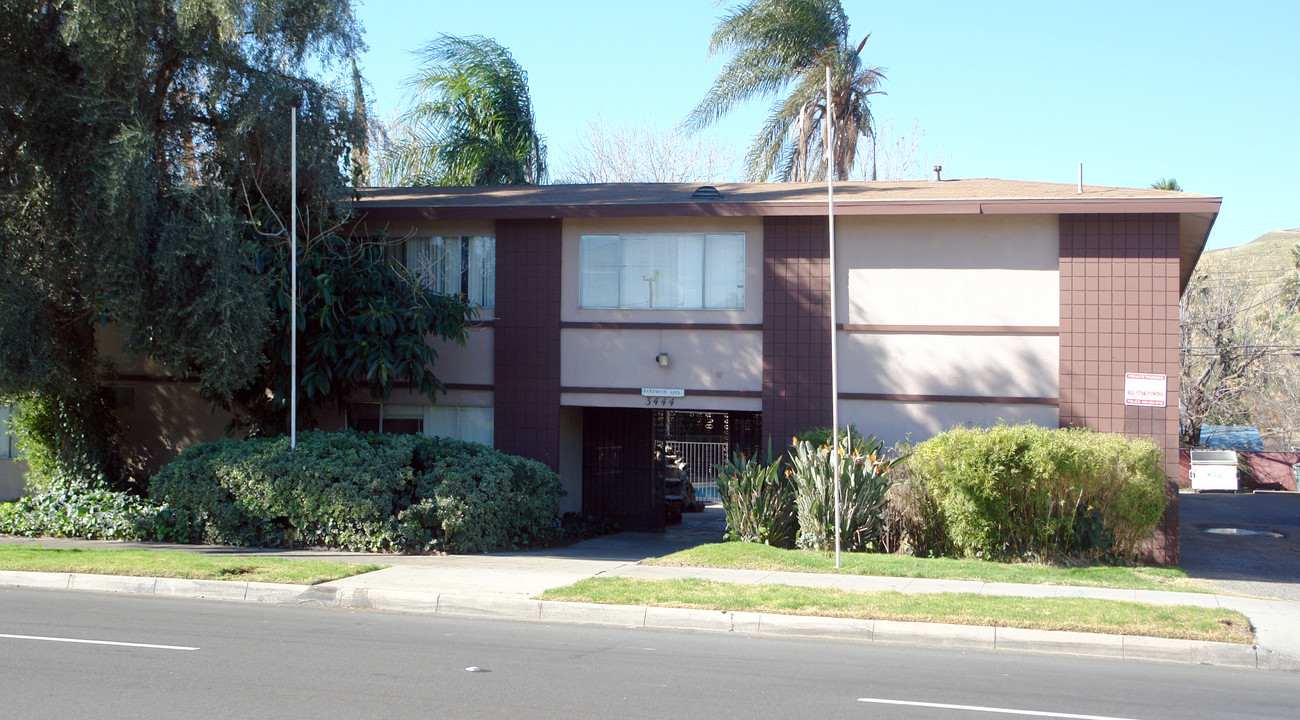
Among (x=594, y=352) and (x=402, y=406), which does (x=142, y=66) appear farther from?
(x=594, y=352)

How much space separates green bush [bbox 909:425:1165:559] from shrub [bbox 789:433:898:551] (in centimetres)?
65

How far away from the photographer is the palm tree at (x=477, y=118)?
1129 inches

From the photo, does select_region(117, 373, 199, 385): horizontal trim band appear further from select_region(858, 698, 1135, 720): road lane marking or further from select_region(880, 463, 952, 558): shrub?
select_region(858, 698, 1135, 720): road lane marking

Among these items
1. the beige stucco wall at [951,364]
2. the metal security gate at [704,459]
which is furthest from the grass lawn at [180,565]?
the metal security gate at [704,459]

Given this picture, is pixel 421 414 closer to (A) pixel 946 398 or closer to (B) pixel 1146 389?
(A) pixel 946 398

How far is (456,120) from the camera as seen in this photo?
29.0m

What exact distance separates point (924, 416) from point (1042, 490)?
2.72 m

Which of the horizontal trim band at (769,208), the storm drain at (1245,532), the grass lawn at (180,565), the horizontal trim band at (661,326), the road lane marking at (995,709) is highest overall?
the horizontal trim band at (769,208)

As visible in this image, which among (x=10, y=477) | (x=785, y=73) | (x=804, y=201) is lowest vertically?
(x=10, y=477)

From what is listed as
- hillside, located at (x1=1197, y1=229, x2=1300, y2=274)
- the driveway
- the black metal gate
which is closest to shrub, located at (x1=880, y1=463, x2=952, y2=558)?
the driveway

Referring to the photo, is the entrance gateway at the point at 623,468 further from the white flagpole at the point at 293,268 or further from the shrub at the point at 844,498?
the white flagpole at the point at 293,268

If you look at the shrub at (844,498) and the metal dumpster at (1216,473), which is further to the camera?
the metal dumpster at (1216,473)

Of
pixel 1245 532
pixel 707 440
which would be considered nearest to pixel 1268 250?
pixel 707 440

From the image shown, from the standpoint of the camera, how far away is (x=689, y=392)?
54.3ft
